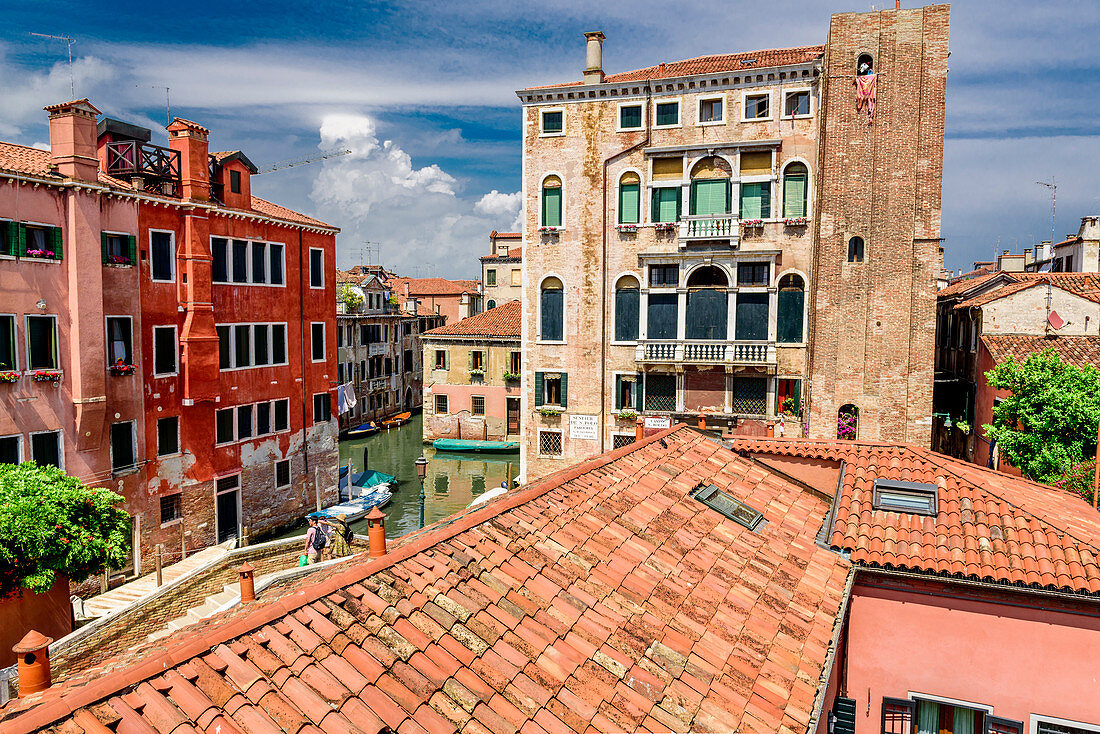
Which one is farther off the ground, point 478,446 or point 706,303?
point 706,303

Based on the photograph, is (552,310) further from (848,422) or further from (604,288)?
(848,422)

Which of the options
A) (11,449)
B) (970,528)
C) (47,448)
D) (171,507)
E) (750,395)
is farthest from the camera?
(750,395)

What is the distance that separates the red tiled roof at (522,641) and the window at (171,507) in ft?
54.6

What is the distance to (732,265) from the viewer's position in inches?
1000

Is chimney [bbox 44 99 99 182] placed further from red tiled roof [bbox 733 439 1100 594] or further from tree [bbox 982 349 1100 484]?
tree [bbox 982 349 1100 484]

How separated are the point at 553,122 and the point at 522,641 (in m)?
24.6

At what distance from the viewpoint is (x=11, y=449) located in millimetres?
16766

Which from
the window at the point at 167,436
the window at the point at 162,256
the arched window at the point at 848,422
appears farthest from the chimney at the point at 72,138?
the arched window at the point at 848,422

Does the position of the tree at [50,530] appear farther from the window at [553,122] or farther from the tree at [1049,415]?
the tree at [1049,415]

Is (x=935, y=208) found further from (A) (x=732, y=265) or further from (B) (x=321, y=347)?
(B) (x=321, y=347)

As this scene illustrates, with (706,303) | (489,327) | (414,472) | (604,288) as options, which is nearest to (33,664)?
(604,288)

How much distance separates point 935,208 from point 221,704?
25.8 m

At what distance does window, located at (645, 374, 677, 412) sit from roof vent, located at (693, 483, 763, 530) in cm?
1714

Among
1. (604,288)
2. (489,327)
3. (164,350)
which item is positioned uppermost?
Answer: (604,288)
